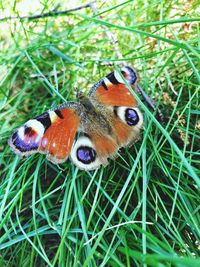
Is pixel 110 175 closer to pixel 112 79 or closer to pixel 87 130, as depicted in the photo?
pixel 87 130

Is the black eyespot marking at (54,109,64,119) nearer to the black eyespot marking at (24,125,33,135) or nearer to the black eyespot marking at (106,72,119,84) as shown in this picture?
the black eyespot marking at (24,125,33,135)

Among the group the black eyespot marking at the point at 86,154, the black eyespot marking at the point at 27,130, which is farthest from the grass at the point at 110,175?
the black eyespot marking at the point at 27,130

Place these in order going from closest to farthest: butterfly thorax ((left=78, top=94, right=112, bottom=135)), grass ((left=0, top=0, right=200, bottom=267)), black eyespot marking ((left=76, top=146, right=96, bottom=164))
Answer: grass ((left=0, top=0, right=200, bottom=267)) < black eyespot marking ((left=76, top=146, right=96, bottom=164)) < butterfly thorax ((left=78, top=94, right=112, bottom=135))

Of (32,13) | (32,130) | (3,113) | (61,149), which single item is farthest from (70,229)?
(32,13)

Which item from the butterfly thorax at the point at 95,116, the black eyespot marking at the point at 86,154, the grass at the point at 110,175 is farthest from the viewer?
the butterfly thorax at the point at 95,116

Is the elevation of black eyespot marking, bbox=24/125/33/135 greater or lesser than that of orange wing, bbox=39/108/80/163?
greater

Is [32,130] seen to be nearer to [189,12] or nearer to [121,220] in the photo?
[121,220]

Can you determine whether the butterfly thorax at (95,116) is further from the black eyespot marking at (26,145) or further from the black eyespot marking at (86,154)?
the black eyespot marking at (26,145)

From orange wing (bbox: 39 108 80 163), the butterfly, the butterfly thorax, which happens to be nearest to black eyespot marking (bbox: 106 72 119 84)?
the butterfly
